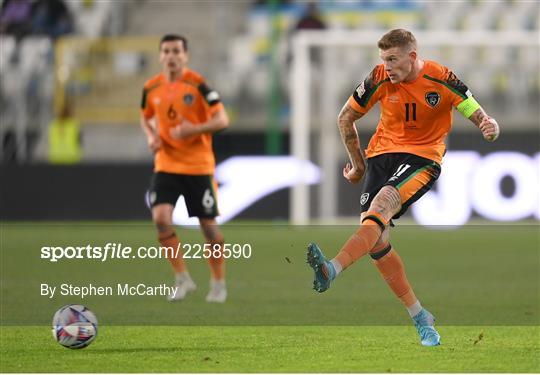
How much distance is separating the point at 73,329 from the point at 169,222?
3.07 metres

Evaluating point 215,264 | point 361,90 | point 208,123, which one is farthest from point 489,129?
point 215,264

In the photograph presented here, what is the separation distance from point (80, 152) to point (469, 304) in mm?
13097

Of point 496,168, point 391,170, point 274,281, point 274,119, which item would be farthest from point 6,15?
point 391,170

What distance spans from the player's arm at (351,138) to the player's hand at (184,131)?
2.59 meters

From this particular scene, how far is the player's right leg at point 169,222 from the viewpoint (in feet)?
31.5

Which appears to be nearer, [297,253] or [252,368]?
[252,368]

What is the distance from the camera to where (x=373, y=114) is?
2177cm

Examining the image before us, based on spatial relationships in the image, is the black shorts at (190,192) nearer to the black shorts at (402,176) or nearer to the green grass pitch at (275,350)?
the green grass pitch at (275,350)

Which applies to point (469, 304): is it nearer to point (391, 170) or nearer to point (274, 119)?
point (391, 170)

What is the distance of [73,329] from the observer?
21.7 feet

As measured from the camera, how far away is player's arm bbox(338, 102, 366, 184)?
6.99 meters

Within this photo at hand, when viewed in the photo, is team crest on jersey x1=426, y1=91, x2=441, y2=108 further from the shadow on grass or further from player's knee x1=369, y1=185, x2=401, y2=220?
the shadow on grass

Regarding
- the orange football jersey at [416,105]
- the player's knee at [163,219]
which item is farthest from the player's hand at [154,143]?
the orange football jersey at [416,105]

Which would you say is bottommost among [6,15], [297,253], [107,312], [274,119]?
[107,312]
